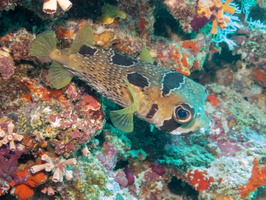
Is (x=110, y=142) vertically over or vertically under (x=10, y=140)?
under

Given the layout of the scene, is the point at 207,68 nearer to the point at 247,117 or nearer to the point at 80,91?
the point at 247,117

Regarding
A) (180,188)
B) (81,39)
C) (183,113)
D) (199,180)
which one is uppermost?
(183,113)

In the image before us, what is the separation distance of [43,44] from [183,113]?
8.55 feet

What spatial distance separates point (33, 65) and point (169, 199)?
4.99m

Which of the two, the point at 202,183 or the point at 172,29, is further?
the point at 172,29

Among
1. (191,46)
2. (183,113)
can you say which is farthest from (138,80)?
(191,46)

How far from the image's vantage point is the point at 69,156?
13.5 feet

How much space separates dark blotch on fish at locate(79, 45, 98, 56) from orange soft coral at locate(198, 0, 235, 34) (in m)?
3.53

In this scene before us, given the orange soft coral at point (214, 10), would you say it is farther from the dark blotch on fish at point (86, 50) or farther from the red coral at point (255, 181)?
the red coral at point (255, 181)

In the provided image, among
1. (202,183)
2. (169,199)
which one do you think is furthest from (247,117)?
(169,199)

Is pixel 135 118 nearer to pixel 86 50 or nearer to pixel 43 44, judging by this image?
pixel 86 50

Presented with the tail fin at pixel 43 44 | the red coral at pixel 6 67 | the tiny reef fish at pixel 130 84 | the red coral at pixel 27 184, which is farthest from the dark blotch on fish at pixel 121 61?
the red coral at pixel 27 184

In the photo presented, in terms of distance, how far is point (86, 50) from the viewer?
3889mm

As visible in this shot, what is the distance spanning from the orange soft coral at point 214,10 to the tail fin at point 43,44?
4067 millimetres
